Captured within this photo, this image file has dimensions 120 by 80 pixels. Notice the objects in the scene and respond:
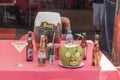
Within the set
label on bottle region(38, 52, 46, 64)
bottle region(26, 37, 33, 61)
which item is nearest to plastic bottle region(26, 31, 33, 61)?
bottle region(26, 37, 33, 61)

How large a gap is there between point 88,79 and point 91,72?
7 cm

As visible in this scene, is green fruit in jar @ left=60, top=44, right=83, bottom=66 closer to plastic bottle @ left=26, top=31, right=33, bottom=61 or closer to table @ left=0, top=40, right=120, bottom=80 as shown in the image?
table @ left=0, top=40, right=120, bottom=80

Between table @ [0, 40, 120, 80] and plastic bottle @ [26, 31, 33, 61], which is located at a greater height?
plastic bottle @ [26, 31, 33, 61]

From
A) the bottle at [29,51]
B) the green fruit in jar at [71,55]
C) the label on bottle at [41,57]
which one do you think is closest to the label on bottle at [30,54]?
the bottle at [29,51]

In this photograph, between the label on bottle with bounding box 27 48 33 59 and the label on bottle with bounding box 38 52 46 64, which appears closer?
the label on bottle with bounding box 38 52 46 64

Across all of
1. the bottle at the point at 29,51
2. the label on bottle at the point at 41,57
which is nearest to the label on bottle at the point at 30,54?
the bottle at the point at 29,51

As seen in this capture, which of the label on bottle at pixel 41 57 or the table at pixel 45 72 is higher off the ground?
the label on bottle at pixel 41 57

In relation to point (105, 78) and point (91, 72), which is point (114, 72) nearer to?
point (105, 78)

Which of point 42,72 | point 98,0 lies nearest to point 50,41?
point 42,72

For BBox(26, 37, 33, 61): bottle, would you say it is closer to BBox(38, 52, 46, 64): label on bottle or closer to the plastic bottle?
the plastic bottle

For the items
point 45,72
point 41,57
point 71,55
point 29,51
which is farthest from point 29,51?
point 71,55

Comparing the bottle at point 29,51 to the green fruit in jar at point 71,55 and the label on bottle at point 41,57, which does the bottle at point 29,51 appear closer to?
the label on bottle at point 41,57

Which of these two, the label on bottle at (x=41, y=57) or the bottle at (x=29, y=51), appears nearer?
the label on bottle at (x=41, y=57)

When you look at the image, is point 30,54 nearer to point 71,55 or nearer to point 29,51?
point 29,51
